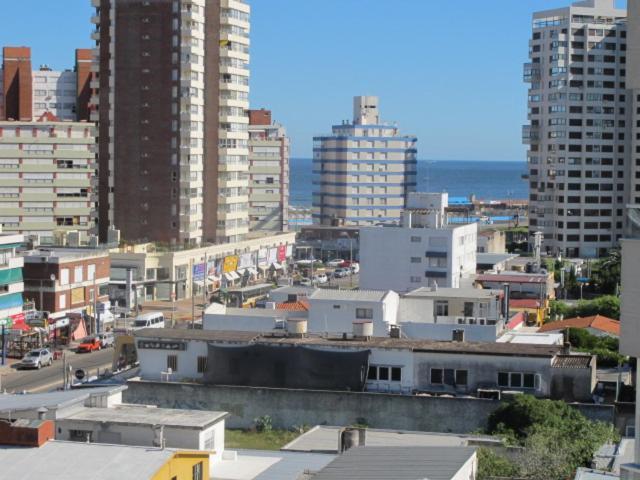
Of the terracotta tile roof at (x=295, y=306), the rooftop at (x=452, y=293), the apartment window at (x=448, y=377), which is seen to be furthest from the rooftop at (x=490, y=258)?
the apartment window at (x=448, y=377)

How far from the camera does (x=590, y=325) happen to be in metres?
54.5

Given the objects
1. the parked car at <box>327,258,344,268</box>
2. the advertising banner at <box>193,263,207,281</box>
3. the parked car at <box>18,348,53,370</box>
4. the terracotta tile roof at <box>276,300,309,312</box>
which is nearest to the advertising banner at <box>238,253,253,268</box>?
the advertising banner at <box>193,263,207,281</box>

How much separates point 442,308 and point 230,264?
120 feet

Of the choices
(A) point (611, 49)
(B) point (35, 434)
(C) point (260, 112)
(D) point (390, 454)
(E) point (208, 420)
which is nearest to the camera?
(D) point (390, 454)

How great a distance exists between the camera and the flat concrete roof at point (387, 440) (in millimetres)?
32656

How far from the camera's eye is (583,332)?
51.3 m

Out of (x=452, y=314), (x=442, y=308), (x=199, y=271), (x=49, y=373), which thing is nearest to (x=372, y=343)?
(x=452, y=314)

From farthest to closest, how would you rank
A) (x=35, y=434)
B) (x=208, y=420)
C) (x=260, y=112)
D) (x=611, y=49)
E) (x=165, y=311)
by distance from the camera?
(x=260, y=112), (x=611, y=49), (x=165, y=311), (x=208, y=420), (x=35, y=434)

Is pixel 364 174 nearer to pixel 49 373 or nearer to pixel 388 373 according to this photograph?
pixel 49 373

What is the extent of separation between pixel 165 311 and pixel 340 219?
5931cm

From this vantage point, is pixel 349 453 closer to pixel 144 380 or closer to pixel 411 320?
pixel 144 380

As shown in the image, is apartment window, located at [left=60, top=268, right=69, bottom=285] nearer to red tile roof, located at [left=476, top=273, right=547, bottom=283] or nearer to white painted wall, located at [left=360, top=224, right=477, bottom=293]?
white painted wall, located at [left=360, top=224, right=477, bottom=293]

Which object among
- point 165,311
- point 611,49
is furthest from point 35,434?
point 611,49

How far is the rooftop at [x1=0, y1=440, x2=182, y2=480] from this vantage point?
24000 mm
